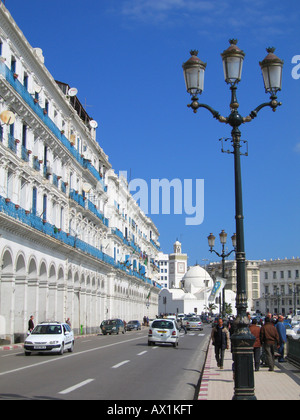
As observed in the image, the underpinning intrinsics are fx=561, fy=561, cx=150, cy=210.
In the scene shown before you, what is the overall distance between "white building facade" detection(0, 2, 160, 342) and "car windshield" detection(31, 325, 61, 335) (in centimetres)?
619

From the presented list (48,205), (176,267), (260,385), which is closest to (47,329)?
(260,385)

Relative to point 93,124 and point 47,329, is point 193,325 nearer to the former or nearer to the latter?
point 93,124

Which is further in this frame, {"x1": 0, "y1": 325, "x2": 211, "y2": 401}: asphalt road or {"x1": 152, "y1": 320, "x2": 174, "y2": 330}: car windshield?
{"x1": 152, "y1": 320, "x2": 174, "y2": 330}: car windshield

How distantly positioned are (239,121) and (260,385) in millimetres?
6803

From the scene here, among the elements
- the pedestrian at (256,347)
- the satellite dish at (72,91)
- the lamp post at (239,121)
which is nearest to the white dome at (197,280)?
the satellite dish at (72,91)

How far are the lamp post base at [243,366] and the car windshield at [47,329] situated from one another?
16585 mm

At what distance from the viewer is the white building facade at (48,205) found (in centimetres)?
3123

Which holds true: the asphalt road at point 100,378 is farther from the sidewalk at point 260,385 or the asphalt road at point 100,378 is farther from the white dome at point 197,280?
the white dome at point 197,280

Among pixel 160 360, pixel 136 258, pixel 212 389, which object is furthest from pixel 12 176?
pixel 136 258

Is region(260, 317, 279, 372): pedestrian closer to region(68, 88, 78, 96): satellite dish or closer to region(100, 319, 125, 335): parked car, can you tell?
region(68, 88, 78, 96): satellite dish

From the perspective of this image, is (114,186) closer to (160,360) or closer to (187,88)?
(160,360)

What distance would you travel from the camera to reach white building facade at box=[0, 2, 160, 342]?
31.2 metres

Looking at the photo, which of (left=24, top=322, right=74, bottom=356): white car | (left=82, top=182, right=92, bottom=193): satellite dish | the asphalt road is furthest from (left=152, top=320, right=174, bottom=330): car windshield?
(left=82, top=182, right=92, bottom=193): satellite dish

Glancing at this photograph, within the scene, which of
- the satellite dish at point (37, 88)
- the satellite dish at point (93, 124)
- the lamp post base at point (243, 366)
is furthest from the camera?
the satellite dish at point (93, 124)
